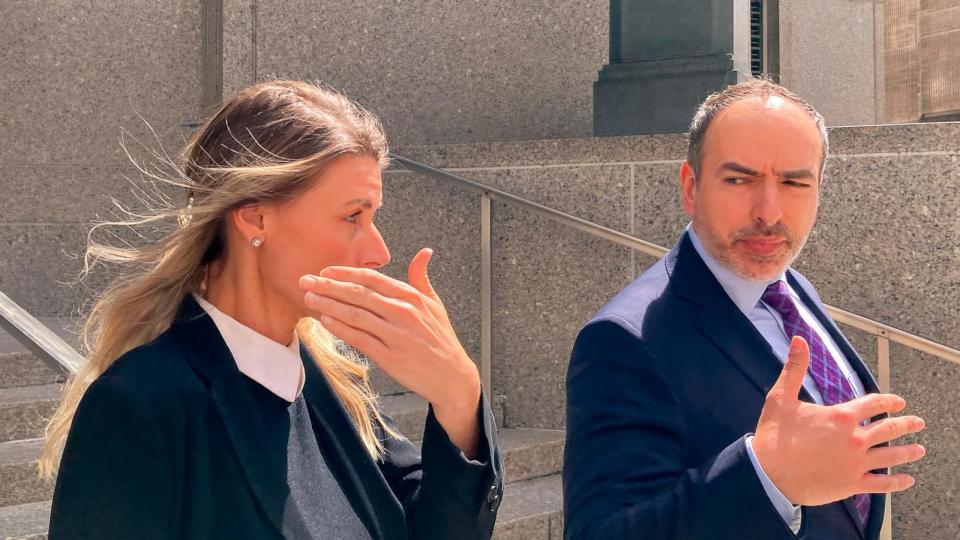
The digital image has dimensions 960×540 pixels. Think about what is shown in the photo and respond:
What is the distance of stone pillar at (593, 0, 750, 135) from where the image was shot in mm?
6059

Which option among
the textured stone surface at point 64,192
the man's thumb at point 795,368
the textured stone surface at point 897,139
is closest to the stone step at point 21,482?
the textured stone surface at point 64,192

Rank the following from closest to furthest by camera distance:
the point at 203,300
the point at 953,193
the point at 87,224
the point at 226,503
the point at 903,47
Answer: the point at 226,503 < the point at 203,300 < the point at 953,193 < the point at 87,224 < the point at 903,47

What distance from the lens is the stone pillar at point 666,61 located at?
6.06 m

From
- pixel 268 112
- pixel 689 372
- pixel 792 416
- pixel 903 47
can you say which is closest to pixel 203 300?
pixel 268 112

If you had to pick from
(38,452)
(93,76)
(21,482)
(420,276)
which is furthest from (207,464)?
(93,76)

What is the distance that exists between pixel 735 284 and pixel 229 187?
94 centimetres

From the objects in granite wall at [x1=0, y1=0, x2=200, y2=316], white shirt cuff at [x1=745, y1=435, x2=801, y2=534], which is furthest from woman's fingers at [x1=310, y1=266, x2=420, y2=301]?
granite wall at [x1=0, y1=0, x2=200, y2=316]

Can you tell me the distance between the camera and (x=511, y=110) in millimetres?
6773

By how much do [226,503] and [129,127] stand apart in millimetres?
4623

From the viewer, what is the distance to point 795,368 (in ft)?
5.95

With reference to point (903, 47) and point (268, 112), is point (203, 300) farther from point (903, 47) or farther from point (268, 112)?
point (903, 47)

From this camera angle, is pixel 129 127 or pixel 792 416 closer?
pixel 792 416

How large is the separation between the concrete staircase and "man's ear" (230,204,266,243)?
1903 millimetres

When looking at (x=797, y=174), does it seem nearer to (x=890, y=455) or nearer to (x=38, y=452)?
(x=890, y=455)
